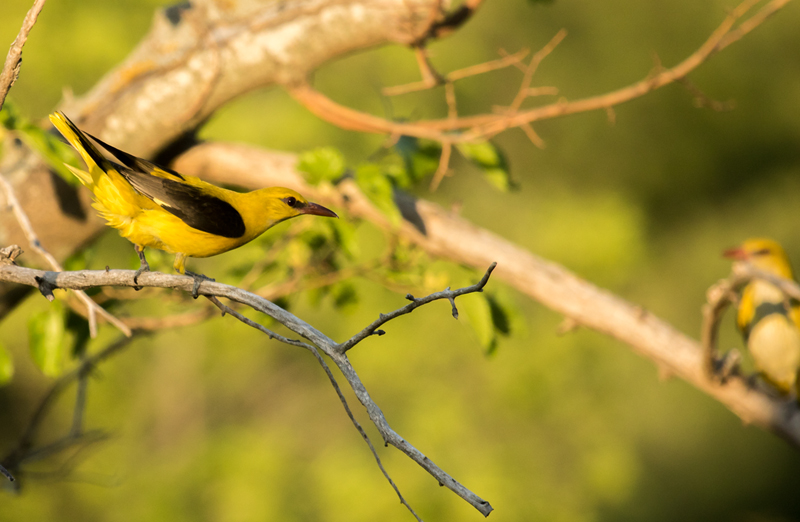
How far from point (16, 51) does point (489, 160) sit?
7.90 feet

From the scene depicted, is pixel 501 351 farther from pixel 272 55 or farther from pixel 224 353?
pixel 272 55

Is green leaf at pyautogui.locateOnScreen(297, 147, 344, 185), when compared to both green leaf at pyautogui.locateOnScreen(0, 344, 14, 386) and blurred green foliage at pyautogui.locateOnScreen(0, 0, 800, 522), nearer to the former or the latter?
green leaf at pyautogui.locateOnScreen(0, 344, 14, 386)

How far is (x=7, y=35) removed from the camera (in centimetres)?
839

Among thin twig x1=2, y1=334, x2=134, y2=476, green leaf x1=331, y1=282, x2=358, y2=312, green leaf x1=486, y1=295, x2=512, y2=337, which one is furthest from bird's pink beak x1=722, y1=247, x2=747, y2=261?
thin twig x1=2, y1=334, x2=134, y2=476

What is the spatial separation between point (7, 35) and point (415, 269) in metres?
7.18

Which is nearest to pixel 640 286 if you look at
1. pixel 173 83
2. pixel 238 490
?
pixel 238 490

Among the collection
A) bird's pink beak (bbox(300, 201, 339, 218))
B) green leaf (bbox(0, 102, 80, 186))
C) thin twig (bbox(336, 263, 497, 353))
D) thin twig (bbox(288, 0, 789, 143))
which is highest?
thin twig (bbox(288, 0, 789, 143))

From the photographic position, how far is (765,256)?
5578mm

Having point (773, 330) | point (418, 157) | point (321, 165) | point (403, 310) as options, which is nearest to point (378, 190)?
point (321, 165)

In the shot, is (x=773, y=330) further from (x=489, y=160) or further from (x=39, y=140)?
(x=39, y=140)

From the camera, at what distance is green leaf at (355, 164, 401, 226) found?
10.6ft

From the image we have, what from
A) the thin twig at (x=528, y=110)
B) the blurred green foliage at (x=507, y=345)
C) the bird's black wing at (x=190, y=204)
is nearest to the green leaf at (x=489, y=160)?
the thin twig at (x=528, y=110)

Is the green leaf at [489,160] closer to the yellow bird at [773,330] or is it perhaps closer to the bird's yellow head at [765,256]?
the yellow bird at [773,330]

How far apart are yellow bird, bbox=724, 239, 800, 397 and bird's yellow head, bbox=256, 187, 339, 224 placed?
403cm
